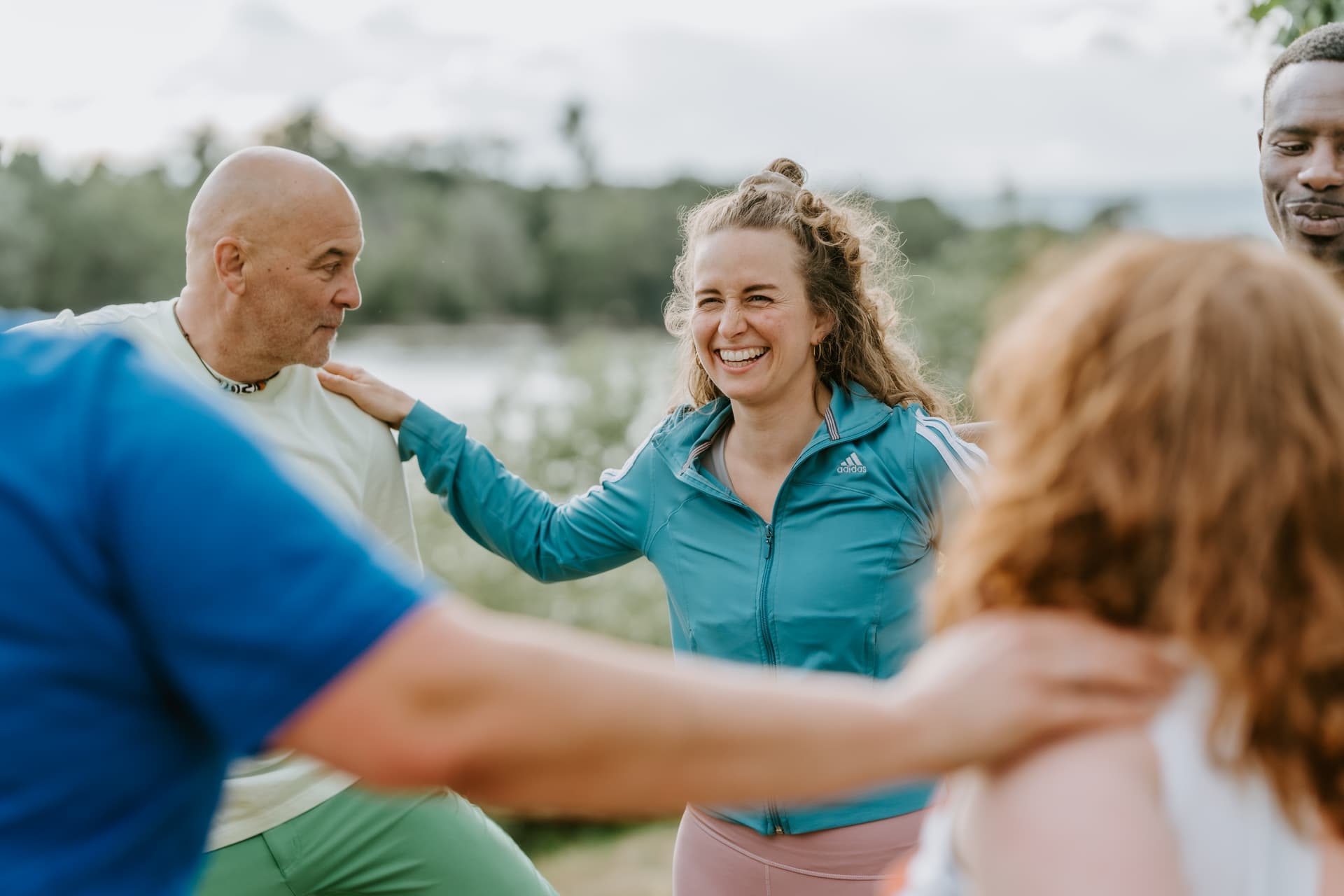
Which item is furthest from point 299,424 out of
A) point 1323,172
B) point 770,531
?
point 1323,172

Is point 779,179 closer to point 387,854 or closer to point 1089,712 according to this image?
point 387,854

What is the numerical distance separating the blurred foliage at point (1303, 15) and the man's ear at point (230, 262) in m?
3.05

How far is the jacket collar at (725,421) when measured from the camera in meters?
3.17

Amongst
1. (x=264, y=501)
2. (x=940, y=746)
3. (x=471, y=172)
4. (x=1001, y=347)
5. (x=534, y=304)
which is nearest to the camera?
(x=264, y=501)

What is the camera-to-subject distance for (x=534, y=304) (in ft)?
97.0

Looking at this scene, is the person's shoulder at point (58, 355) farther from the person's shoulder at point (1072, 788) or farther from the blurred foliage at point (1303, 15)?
the blurred foliage at point (1303, 15)

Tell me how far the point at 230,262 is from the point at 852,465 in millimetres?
1691

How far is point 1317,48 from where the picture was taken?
3049mm

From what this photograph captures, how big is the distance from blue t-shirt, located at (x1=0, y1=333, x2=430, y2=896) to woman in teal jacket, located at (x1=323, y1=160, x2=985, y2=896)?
2082 mm

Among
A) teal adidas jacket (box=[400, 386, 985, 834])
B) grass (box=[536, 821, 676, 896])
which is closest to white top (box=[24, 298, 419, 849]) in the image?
teal adidas jacket (box=[400, 386, 985, 834])

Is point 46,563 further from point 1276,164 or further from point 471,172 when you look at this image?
point 471,172

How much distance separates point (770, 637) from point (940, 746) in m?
1.96

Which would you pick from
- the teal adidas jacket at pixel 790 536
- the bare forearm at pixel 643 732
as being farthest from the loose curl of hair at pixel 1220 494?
the teal adidas jacket at pixel 790 536

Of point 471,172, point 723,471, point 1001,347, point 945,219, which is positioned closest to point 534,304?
point 471,172
